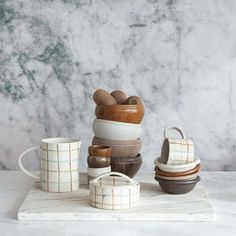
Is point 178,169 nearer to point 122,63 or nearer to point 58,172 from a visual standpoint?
point 58,172

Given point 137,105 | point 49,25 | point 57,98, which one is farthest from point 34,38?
point 137,105

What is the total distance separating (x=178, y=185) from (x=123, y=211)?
187 mm

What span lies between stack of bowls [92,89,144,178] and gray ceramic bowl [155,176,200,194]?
0.14 meters

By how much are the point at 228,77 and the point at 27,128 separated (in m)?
0.70

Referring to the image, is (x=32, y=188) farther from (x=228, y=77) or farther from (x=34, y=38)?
(x=228, y=77)

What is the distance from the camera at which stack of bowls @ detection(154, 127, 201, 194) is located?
4.26ft

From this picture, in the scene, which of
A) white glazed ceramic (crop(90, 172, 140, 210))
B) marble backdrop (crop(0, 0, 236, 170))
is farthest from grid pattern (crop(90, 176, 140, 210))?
marble backdrop (crop(0, 0, 236, 170))

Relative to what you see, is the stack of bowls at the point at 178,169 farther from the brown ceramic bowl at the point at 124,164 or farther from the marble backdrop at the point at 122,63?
the marble backdrop at the point at 122,63

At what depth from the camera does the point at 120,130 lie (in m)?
1.42

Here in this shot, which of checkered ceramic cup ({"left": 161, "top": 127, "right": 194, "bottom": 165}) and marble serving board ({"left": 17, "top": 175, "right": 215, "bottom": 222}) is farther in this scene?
checkered ceramic cup ({"left": 161, "top": 127, "right": 194, "bottom": 165})

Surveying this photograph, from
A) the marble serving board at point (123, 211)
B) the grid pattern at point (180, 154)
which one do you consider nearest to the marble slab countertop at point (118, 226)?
the marble serving board at point (123, 211)

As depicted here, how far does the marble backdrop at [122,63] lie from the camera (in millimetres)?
1653

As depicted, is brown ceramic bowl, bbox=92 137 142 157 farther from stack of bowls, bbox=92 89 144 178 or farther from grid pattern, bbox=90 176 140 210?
grid pattern, bbox=90 176 140 210

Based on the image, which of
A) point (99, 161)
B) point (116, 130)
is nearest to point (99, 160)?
point (99, 161)
